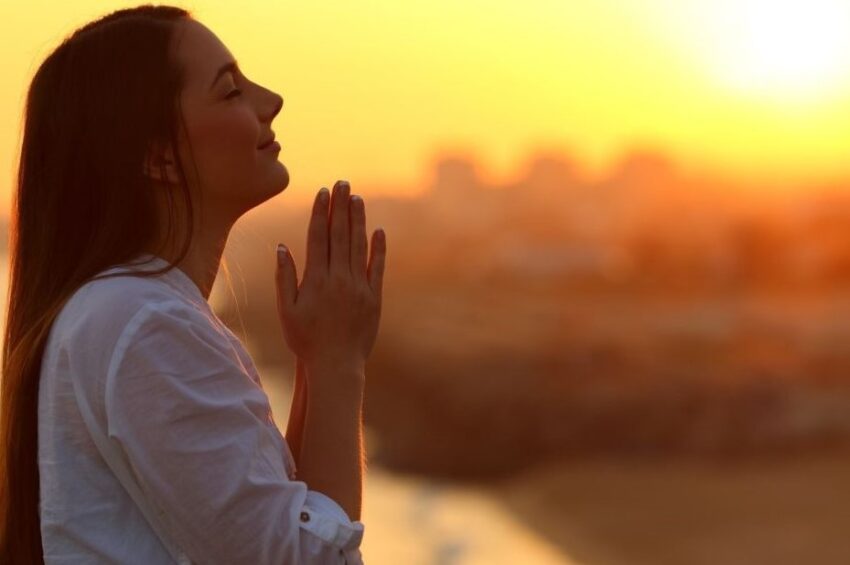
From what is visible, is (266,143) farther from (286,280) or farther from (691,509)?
(691,509)

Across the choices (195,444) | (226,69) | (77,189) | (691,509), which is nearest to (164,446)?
(195,444)

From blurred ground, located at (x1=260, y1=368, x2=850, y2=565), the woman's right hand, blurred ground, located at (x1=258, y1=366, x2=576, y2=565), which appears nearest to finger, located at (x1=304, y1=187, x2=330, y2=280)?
the woman's right hand

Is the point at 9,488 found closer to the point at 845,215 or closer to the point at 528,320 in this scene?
the point at 528,320

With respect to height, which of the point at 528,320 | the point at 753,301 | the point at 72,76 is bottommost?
the point at 72,76

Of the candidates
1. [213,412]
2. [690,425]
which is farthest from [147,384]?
[690,425]

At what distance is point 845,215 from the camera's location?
233ft

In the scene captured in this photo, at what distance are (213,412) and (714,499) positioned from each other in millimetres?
22190

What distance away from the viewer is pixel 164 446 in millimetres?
1333

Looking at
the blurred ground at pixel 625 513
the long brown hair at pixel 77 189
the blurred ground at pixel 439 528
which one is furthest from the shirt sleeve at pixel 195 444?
the blurred ground at pixel 625 513

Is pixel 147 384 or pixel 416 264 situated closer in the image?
pixel 147 384

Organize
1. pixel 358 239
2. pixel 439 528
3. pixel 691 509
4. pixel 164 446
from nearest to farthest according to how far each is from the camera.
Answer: pixel 164 446 < pixel 358 239 < pixel 439 528 < pixel 691 509

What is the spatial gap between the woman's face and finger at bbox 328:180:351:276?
0.07 m

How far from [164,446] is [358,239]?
13.3 inches

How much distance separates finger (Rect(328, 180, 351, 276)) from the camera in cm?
157
